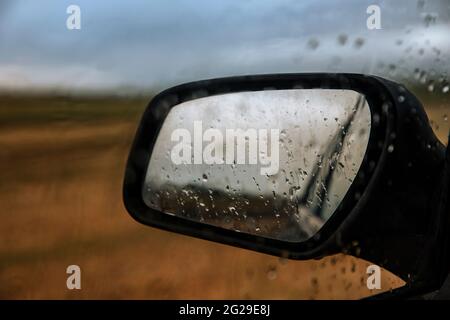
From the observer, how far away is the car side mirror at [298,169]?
6.00 feet

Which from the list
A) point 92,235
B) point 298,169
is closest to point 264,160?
point 298,169

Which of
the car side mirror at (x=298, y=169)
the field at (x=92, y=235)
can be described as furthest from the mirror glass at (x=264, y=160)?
the field at (x=92, y=235)

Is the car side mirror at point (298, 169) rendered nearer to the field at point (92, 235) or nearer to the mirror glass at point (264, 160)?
the mirror glass at point (264, 160)

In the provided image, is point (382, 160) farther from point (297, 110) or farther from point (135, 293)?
point (135, 293)

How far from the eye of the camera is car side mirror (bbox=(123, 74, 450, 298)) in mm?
1830

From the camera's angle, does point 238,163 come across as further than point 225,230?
Yes

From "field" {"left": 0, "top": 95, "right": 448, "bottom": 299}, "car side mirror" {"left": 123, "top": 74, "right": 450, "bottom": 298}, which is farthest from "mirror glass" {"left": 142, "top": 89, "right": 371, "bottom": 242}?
"field" {"left": 0, "top": 95, "right": 448, "bottom": 299}

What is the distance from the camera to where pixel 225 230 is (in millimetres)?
2166

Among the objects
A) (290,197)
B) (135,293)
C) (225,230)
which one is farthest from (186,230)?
(135,293)

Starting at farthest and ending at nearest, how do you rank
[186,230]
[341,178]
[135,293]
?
[135,293] → [186,230] → [341,178]

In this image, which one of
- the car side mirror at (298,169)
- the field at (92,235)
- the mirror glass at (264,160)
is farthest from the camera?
the field at (92,235)

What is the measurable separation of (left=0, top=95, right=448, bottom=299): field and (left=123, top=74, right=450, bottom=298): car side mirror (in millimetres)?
533

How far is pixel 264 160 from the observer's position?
2.55 m

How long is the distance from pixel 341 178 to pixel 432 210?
292mm
